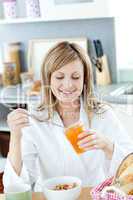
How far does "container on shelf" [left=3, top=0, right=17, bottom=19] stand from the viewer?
3.41m

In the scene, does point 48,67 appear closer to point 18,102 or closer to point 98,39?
point 18,102

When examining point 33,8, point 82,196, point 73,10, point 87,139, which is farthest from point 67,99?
point 33,8

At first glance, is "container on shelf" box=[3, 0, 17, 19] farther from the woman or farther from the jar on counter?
the woman

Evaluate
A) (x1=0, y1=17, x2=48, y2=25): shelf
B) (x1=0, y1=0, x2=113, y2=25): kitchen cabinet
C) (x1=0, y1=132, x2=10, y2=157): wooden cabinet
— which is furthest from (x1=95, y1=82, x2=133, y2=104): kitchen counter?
(x1=0, y1=132, x2=10, y2=157): wooden cabinet

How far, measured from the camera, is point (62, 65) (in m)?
1.84

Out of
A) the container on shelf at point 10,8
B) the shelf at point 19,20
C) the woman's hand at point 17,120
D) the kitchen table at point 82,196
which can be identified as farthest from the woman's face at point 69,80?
the container on shelf at point 10,8

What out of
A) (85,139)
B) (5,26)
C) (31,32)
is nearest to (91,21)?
(31,32)

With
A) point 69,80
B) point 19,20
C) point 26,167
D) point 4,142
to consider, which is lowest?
point 4,142

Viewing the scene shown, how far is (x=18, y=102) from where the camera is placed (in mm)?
3160

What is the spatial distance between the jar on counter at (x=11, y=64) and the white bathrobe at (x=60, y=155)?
166 centimetres

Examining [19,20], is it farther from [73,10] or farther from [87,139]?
[87,139]

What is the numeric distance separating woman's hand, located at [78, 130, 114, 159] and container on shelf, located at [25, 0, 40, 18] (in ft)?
6.00

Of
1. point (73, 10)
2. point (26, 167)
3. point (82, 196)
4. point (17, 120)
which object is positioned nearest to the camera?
point (82, 196)

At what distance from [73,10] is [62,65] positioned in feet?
4.66
